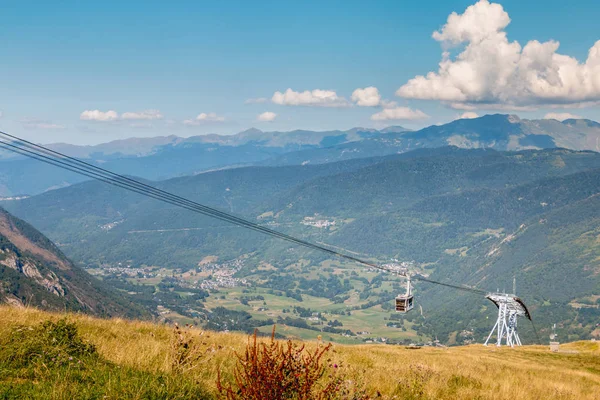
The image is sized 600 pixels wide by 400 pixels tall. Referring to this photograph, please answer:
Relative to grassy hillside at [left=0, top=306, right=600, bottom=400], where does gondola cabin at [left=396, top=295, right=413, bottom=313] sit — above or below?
below

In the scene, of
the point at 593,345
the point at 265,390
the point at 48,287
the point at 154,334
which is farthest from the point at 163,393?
the point at 48,287

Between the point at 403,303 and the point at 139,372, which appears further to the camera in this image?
the point at 403,303

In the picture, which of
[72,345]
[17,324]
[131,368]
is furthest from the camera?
[17,324]

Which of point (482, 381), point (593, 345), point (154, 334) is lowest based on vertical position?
point (593, 345)

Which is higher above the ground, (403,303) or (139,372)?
(139,372)

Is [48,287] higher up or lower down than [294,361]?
lower down

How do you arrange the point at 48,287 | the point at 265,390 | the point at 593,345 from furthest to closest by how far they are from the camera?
1. the point at 48,287
2. the point at 593,345
3. the point at 265,390

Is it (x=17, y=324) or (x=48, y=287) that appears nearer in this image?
(x=17, y=324)

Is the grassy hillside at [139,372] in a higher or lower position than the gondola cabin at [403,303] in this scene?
higher

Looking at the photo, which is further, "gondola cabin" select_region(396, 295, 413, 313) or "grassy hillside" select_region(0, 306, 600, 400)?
"gondola cabin" select_region(396, 295, 413, 313)

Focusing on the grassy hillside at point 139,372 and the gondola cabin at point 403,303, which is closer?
the grassy hillside at point 139,372

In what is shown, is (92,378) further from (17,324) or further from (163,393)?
(17,324)
